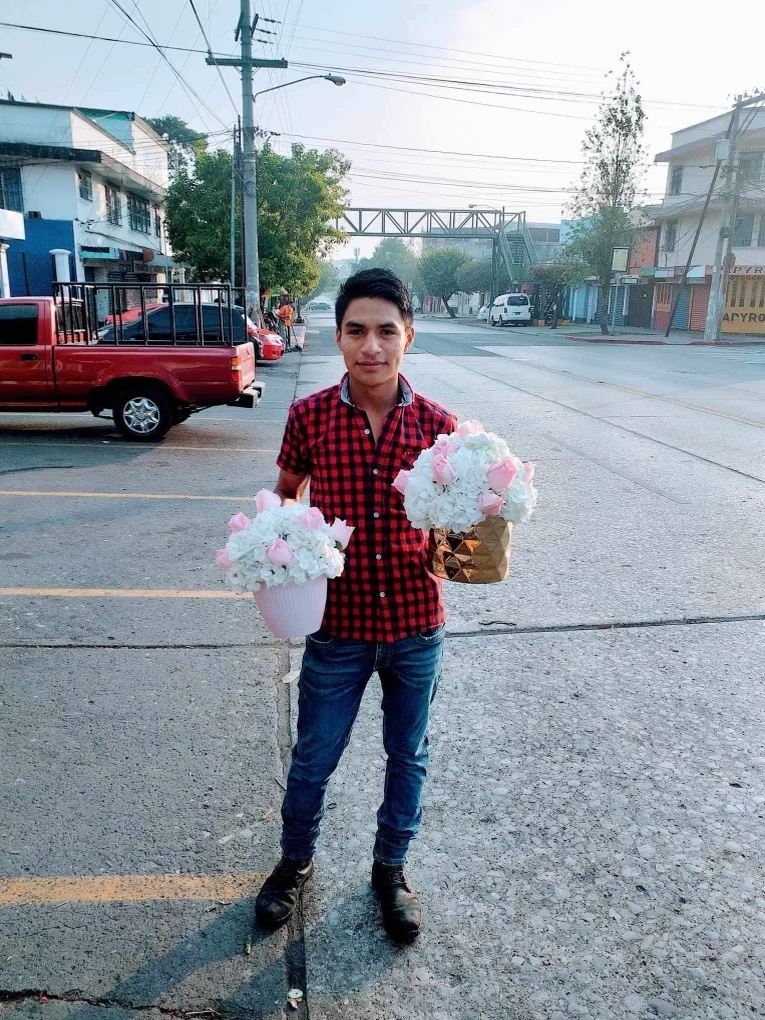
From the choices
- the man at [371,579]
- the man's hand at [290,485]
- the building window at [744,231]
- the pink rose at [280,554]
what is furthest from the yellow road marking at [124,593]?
the building window at [744,231]

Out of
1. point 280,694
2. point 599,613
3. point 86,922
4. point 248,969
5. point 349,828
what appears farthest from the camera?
point 599,613

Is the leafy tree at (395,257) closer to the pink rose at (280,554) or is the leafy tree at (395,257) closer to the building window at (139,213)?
the building window at (139,213)

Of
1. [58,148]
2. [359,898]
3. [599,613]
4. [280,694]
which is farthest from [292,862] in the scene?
[58,148]

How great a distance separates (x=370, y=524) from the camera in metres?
2.36

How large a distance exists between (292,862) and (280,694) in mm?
1420

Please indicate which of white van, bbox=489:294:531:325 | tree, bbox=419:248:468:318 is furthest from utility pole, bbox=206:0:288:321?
tree, bbox=419:248:468:318

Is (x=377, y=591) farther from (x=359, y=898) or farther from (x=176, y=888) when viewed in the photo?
(x=176, y=888)

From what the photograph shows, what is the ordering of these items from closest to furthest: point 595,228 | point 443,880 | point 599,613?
point 443,880 → point 599,613 → point 595,228

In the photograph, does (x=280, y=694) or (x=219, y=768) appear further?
(x=280, y=694)

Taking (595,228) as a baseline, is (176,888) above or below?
below

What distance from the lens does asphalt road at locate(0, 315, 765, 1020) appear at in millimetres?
2320

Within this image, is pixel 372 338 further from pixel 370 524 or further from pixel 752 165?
pixel 752 165

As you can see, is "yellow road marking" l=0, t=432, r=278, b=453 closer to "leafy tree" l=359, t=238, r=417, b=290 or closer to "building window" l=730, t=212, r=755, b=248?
"building window" l=730, t=212, r=755, b=248

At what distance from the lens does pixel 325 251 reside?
116 ft
